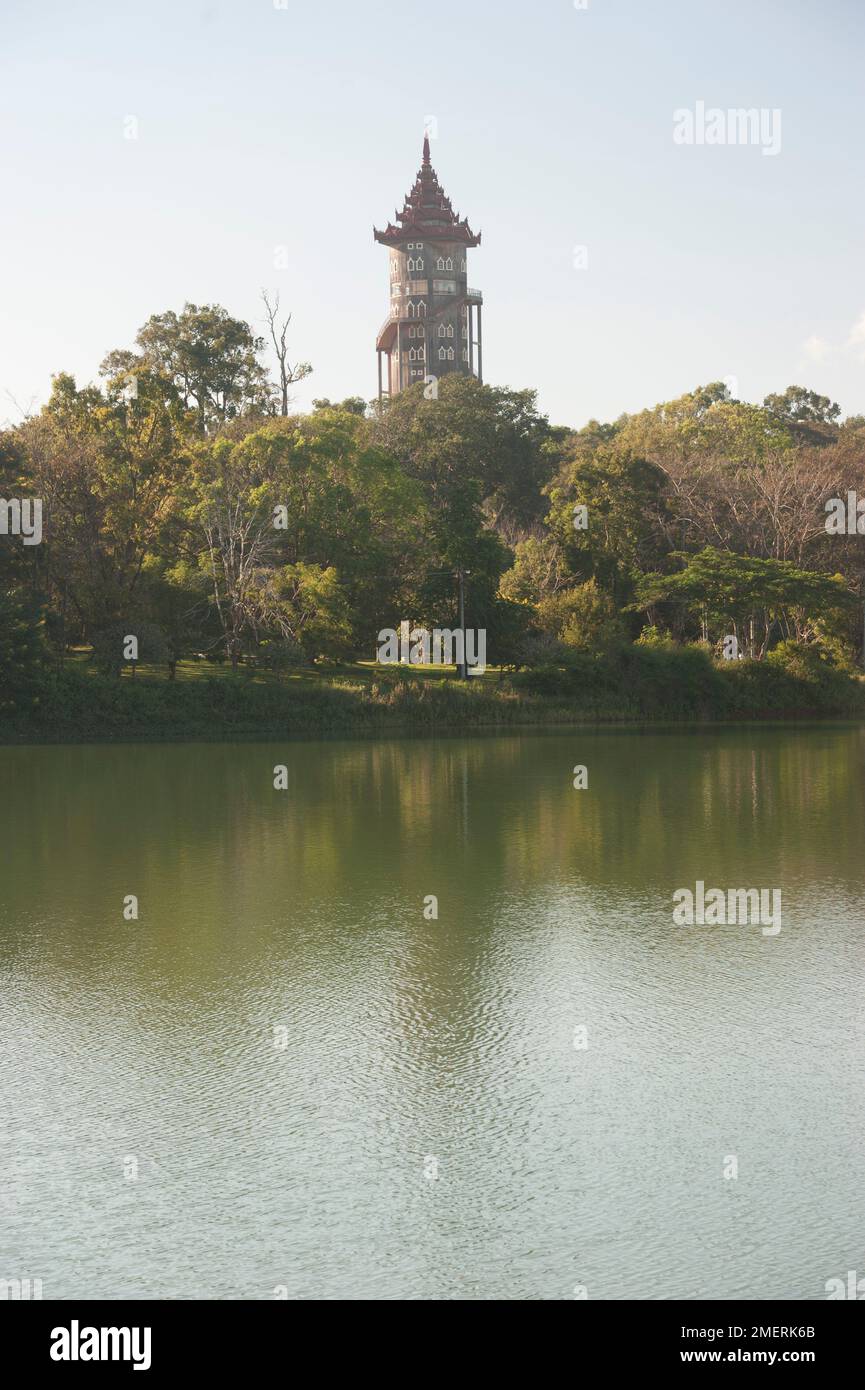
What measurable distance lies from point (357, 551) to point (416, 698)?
8425mm

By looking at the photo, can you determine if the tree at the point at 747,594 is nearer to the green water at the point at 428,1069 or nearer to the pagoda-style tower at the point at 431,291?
the green water at the point at 428,1069

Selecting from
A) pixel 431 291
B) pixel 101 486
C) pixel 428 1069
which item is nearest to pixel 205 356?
pixel 101 486

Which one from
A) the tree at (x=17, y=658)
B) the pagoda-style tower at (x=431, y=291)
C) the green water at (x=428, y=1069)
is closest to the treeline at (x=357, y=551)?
the tree at (x=17, y=658)

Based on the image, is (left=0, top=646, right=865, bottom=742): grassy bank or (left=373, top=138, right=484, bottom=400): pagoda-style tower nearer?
(left=0, top=646, right=865, bottom=742): grassy bank

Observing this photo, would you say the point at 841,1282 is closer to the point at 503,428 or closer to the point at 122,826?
the point at 122,826

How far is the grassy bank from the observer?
138 feet

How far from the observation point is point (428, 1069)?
32.4ft

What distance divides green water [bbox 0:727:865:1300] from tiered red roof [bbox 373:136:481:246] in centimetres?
10373

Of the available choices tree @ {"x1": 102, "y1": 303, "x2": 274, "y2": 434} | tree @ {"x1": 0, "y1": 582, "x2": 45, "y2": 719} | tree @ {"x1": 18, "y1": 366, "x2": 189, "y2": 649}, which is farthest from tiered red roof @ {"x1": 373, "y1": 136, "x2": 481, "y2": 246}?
tree @ {"x1": 0, "y1": 582, "x2": 45, "y2": 719}

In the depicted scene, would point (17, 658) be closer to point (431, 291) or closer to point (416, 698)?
point (416, 698)

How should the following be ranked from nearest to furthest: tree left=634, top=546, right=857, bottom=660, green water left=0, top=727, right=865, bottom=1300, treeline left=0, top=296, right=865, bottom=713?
green water left=0, top=727, right=865, bottom=1300
treeline left=0, top=296, right=865, bottom=713
tree left=634, top=546, right=857, bottom=660

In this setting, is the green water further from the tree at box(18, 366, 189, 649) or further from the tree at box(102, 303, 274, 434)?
the tree at box(102, 303, 274, 434)

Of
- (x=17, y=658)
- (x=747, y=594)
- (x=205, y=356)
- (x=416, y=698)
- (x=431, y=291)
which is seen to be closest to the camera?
(x=17, y=658)
